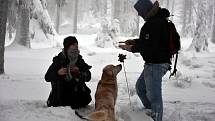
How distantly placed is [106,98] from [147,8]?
61.2 inches

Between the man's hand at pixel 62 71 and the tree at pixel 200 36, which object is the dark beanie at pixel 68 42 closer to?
the man's hand at pixel 62 71

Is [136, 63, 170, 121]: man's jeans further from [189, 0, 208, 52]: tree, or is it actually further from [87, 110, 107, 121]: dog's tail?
[189, 0, 208, 52]: tree

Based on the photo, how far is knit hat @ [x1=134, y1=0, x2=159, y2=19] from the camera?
19.3 feet

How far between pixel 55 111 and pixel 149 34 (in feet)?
6.09

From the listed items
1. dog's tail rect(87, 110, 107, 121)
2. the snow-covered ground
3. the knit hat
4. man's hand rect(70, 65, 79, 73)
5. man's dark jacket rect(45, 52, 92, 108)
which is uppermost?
the knit hat

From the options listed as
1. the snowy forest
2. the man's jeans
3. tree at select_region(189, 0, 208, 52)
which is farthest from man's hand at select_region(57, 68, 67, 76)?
tree at select_region(189, 0, 208, 52)

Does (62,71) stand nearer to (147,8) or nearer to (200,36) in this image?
(147,8)

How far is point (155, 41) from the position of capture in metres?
5.77

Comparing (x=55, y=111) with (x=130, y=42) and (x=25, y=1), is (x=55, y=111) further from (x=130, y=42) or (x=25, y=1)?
(x=25, y=1)

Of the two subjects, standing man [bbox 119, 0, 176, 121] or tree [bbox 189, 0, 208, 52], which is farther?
tree [bbox 189, 0, 208, 52]

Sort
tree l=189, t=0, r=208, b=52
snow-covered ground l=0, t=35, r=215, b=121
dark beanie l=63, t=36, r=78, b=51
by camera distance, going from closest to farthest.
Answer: snow-covered ground l=0, t=35, r=215, b=121
dark beanie l=63, t=36, r=78, b=51
tree l=189, t=0, r=208, b=52

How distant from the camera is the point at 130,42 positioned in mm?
6465

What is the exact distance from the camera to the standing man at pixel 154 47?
19.0 feet

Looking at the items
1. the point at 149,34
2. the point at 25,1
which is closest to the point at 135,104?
the point at 149,34
